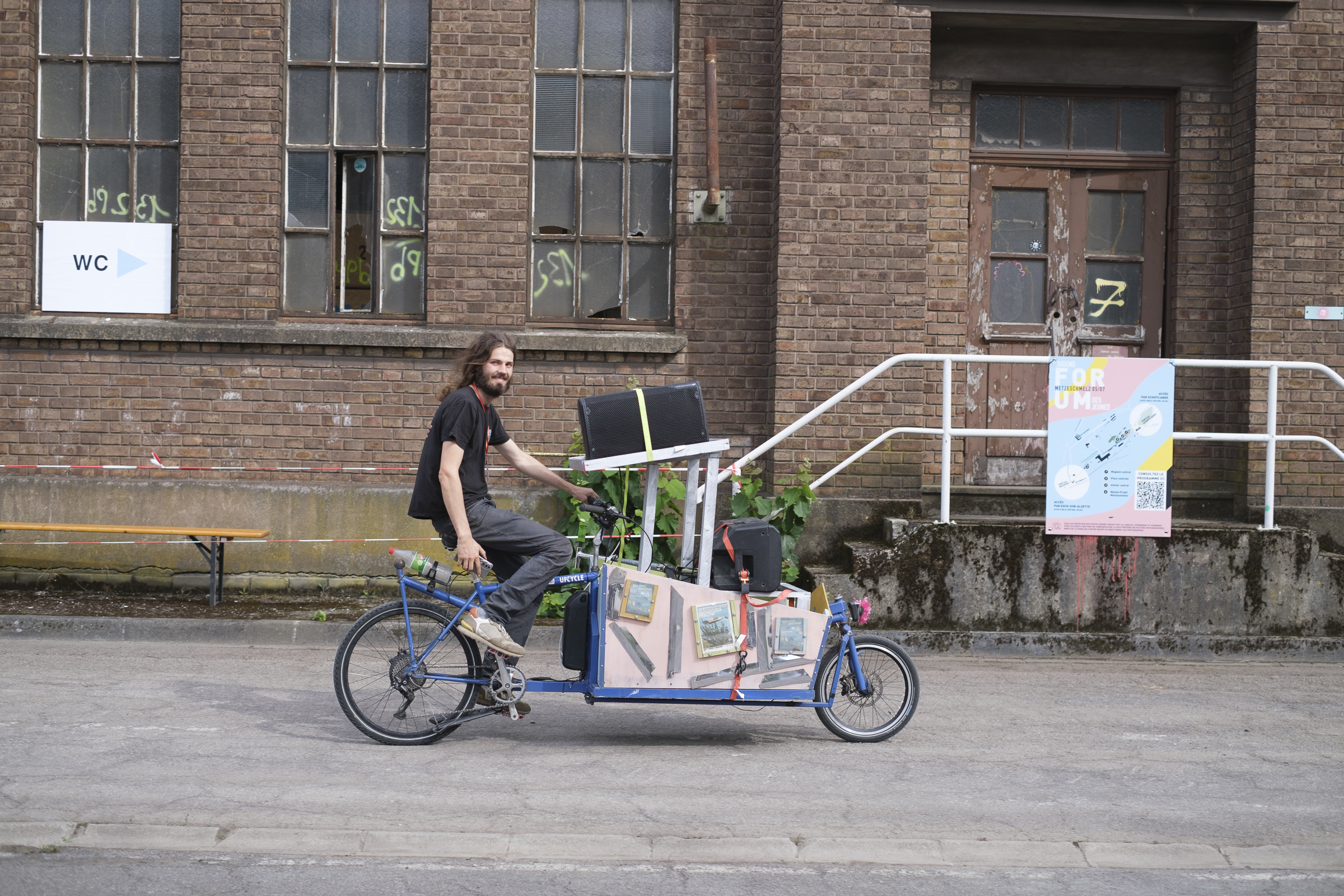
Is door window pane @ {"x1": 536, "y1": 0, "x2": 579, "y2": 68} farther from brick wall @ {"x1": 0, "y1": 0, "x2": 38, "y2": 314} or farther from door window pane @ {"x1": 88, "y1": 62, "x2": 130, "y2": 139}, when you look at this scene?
brick wall @ {"x1": 0, "y1": 0, "x2": 38, "y2": 314}

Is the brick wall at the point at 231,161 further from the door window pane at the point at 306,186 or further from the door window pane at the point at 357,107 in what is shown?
the door window pane at the point at 357,107

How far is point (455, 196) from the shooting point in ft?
33.1

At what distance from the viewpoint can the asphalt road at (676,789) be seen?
4320mm

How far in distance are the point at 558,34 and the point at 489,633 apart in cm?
630

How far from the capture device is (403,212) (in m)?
10.4

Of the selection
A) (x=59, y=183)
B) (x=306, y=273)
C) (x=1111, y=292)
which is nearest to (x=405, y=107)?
(x=306, y=273)

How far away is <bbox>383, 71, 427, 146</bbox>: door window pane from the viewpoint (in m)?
10.3

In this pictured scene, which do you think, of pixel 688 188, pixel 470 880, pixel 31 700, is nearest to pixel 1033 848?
pixel 470 880

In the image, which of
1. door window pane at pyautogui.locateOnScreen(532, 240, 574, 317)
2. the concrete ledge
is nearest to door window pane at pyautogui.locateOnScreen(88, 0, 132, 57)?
the concrete ledge

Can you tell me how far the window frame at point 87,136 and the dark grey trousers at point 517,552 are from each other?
5.65 metres

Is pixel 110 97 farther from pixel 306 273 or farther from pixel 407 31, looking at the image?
pixel 407 31

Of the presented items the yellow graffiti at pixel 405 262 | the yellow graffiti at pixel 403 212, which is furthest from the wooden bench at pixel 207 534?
the yellow graffiti at pixel 403 212

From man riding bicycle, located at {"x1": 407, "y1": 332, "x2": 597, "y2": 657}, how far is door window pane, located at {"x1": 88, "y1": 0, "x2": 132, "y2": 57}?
6.34 metres

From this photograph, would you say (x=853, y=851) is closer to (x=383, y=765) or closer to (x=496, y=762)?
(x=496, y=762)
